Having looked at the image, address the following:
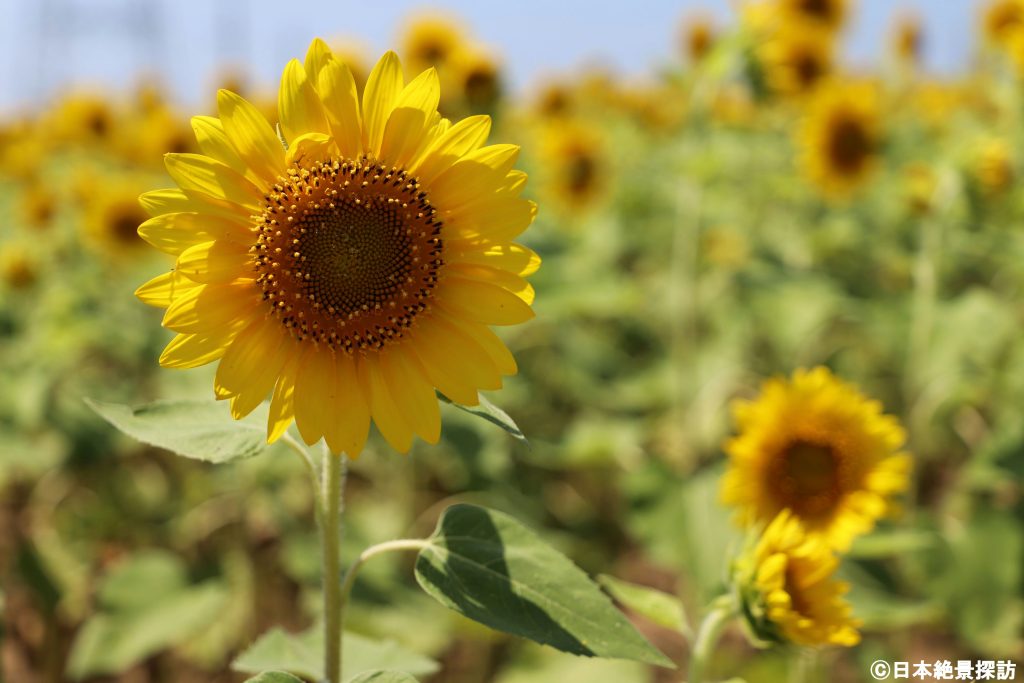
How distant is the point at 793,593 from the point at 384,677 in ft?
1.98

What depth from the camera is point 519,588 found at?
39.9 inches

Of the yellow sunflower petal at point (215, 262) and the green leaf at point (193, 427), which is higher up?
the yellow sunflower petal at point (215, 262)

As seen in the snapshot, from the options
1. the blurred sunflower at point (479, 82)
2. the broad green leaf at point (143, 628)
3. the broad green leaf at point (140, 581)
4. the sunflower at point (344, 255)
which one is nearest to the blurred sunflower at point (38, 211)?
the blurred sunflower at point (479, 82)

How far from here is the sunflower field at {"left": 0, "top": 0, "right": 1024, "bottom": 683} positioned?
104cm

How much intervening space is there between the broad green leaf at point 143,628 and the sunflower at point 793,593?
1.63 m

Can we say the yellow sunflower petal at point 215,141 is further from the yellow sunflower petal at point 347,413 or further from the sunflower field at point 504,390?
the yellow sunflower petal at point 347,413

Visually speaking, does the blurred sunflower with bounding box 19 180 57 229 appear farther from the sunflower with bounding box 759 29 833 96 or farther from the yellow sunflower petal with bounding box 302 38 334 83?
the yellow sunflower petal with bounding box 302 38 334 83

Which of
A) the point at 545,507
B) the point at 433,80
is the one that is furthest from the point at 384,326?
the point at 545,507

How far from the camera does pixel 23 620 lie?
2938mm

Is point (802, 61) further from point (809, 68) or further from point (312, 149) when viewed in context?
point (312, 149)

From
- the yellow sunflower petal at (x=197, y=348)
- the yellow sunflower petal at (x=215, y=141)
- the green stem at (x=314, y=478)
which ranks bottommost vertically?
the green stem at (x=314, y=478)

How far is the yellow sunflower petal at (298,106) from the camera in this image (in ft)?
3.32

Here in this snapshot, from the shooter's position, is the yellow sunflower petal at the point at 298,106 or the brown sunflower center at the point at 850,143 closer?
the yellow sunflower petal at the point at 298,106

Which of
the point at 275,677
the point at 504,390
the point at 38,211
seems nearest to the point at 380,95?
the point at 275,677
